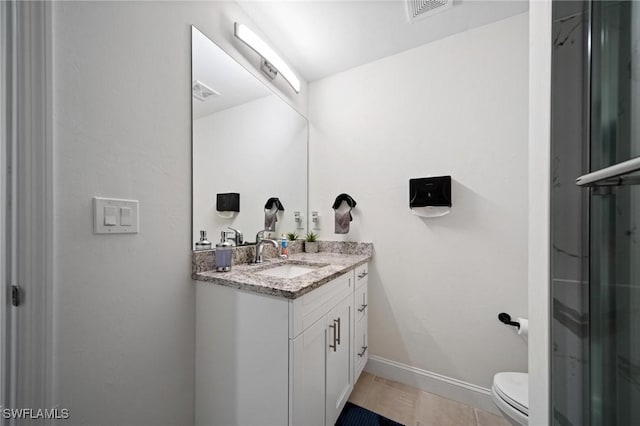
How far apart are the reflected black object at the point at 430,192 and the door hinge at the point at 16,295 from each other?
1.83 m

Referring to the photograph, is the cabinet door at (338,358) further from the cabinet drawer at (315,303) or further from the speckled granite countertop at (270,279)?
the speckled granite countertop at (270,279)

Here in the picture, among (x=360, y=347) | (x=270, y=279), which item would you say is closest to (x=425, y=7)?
(x=270, y=279)

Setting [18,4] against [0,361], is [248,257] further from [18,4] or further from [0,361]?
[18,4]

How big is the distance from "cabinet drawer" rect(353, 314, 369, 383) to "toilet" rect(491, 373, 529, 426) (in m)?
0.73

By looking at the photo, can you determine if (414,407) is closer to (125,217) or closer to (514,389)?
(514,389)

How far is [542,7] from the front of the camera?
559mm

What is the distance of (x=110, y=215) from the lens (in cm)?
89

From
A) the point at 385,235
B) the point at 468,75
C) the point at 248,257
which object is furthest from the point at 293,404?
the point at 468,75

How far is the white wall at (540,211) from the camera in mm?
516

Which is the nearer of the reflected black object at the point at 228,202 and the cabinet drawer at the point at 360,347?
the reflected black object at the point at 228,202

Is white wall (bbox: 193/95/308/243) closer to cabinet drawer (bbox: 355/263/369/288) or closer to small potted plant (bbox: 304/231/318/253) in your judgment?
small potted plant (bbox: 304/231/318/253)

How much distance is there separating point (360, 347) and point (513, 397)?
824mm

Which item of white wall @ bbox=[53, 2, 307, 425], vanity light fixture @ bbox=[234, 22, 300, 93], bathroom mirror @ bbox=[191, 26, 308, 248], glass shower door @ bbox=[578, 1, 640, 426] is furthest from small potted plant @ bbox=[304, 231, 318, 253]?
glass shower door @ bbox=[578, 1, 640, 426]

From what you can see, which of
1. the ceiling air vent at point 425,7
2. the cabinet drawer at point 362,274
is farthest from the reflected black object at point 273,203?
the ceiling air vent at point 425,7
